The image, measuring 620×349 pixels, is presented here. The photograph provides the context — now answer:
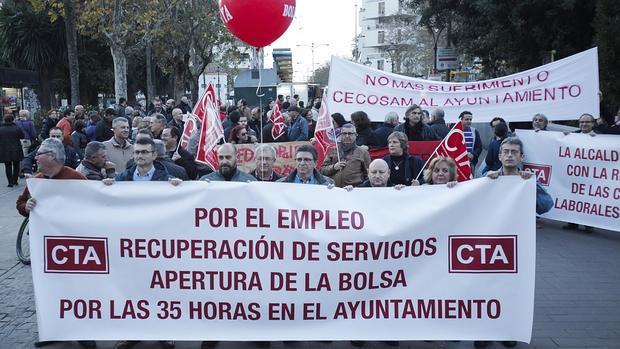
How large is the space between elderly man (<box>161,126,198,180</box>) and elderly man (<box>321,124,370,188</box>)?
1.77m

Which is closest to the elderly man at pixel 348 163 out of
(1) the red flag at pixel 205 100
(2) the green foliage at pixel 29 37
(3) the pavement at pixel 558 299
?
(1) the red flag at pixel 205 100

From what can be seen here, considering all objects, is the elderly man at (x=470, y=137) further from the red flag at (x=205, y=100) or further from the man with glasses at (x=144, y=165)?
the man with glasses at (x=144, y=165)

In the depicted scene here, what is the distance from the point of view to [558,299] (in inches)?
263

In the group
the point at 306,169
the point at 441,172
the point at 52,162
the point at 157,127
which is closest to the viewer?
the point at 52,162

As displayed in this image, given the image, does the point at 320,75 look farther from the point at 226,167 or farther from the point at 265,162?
the point at 226,167

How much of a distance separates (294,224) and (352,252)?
49 cm

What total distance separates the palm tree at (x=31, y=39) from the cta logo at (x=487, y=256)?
34.5 m

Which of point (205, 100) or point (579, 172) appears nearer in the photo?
point (205, 100)

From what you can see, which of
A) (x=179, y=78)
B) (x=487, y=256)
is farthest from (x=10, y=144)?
(x=179, y=78)

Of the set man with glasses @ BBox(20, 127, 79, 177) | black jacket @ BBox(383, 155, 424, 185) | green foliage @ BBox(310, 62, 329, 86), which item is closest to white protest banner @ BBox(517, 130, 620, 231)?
black jacket @ BBox(383, 155, 424, 185)

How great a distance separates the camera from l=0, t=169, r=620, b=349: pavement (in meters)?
5.50

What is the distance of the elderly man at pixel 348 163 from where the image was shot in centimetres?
752

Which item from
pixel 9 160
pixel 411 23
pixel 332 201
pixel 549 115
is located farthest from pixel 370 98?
pixel 411 23

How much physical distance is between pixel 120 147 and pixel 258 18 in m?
2.70
